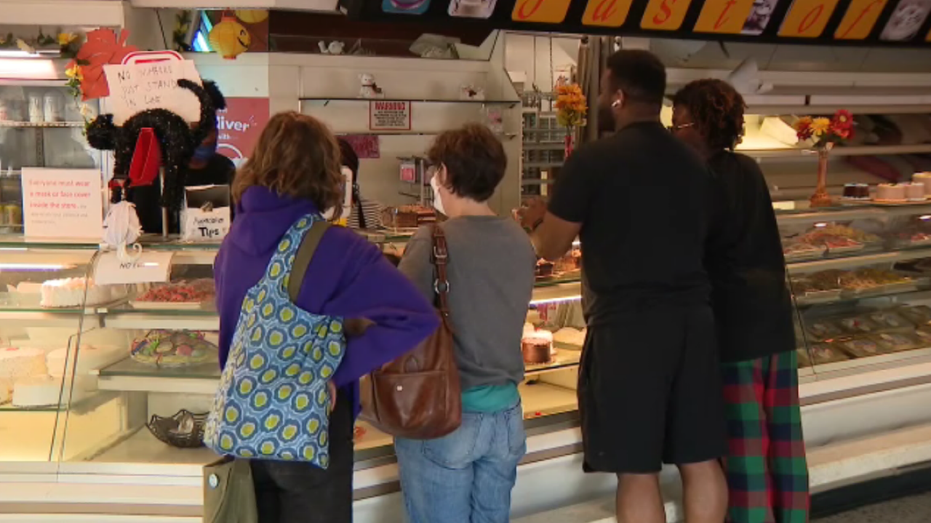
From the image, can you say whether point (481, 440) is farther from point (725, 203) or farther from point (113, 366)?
point (113, 366)

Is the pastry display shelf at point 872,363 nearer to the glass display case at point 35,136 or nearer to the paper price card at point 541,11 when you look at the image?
the paper price card at point 541,11

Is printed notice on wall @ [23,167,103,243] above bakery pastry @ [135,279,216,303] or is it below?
above

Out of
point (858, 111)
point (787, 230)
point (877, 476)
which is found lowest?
point (877, 476)

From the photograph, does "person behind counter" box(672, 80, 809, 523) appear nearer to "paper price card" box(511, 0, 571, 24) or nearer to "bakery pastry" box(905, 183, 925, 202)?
"bakery pastry" box(905, 183, 925, 202)

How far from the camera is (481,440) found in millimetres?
2797

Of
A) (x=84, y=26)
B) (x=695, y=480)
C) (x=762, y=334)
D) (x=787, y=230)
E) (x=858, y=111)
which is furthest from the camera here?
(x=858, y=111)

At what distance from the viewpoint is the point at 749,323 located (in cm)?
341

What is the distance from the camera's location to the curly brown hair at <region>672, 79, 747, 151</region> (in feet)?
10.8

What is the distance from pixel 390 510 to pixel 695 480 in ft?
3.49

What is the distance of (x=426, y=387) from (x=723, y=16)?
16.0ft

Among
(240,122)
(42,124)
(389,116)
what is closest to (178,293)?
(240,122)

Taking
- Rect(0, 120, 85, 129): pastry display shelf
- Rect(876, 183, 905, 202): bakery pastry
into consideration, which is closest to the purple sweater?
Rect(876, 183, 905, 202): bakery pastry

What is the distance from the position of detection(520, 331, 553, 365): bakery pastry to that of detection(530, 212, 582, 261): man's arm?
99 cm

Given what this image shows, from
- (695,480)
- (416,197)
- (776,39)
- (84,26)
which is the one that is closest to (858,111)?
(776,39)
